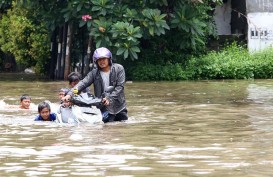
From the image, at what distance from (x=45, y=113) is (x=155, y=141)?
10.6 feet

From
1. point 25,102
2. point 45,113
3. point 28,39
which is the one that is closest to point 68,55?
point 28,39

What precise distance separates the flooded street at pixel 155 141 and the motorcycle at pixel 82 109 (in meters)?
0.18

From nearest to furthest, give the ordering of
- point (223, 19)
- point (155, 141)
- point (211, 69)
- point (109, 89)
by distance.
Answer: point (155, 141)
point (109, 89)
point (211, 69)
point (223, 19)

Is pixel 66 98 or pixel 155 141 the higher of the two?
pixel 66 98

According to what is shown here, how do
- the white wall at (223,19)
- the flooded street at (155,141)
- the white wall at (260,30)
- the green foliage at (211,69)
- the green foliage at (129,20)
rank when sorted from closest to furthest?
the flooded street at (155,141), the green foliage at (129,20), the green foliage at (211,69), the white wall at (260,30), the white wall at (223,19)

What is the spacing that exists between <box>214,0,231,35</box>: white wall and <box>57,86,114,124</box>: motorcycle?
56.2 feet

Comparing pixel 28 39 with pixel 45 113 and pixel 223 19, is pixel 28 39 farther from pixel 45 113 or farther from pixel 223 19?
pixel 45 113

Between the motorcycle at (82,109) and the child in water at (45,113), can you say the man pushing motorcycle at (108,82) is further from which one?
the child in water at (45,113)

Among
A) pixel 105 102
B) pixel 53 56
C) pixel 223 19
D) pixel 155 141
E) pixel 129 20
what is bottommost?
pixel 155 141

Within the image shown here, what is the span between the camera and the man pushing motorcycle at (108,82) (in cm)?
1294

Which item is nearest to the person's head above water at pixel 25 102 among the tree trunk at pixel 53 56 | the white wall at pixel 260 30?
the tree trunk at pixel 53 56

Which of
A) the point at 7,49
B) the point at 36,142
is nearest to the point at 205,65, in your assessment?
the point at 7,49

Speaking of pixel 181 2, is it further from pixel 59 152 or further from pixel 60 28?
pixel 59 152

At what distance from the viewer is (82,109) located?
12992 mm
